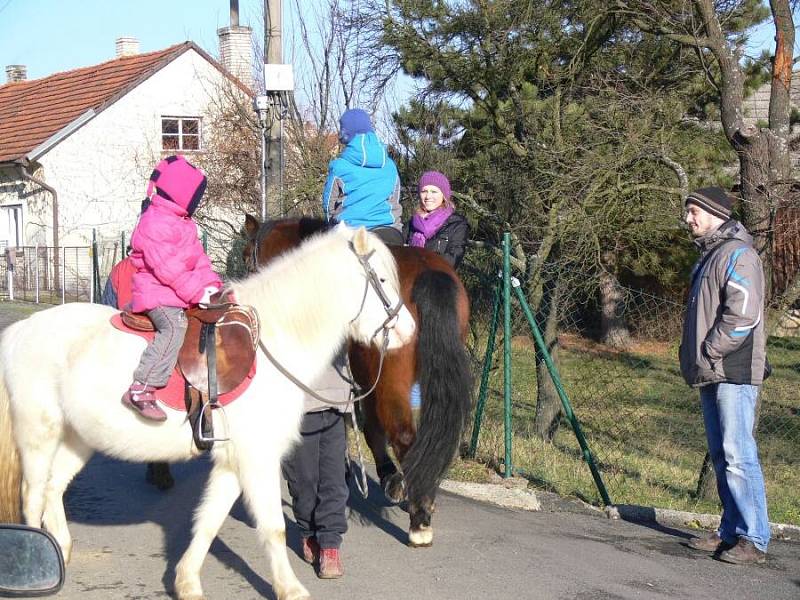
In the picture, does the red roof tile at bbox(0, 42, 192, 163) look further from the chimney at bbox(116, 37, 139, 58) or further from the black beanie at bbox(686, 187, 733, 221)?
the black beanie at bbox(686, 187, 733, 221)

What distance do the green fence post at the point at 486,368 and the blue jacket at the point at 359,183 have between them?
182 cm

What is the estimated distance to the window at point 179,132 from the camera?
28.7 meters

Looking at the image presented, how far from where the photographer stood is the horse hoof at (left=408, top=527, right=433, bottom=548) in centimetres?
580

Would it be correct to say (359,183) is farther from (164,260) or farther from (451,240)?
(164,260)

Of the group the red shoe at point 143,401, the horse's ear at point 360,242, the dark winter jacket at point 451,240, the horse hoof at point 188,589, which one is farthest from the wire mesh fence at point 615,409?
the red shoe at point 143,401

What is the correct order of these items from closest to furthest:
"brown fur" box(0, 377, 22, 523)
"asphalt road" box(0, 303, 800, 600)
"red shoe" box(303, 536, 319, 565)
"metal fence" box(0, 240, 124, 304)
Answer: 1. "brown fur" box(0, 377, 22, 523)
2. "asphalt road" box(0, 303, 800, 600)
3. "red shoe" box(303, 536, 319, 565)
4. "metal fence" box(0, 240, 124, 304)

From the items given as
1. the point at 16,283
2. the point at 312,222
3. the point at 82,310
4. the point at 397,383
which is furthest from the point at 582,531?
the point at 16,283

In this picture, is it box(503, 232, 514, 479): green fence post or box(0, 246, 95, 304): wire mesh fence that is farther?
box(0, 246, 95, 304): wire mesh fence

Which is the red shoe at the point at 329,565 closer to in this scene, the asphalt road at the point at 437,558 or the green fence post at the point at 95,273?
the asphalt road at the point at 437,558

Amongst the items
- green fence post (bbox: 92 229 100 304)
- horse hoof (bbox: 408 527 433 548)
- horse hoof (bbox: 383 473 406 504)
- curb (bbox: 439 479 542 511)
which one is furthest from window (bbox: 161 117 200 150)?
horse hoof (bbox: 408 527 433 548)

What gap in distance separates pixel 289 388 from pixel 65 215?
81.6ft

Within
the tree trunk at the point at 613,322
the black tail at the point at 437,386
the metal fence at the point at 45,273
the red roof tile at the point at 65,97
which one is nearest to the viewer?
the black tail at the point at 437,386

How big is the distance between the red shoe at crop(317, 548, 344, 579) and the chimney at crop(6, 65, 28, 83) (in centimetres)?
3696

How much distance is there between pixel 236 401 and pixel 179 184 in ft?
3.71
